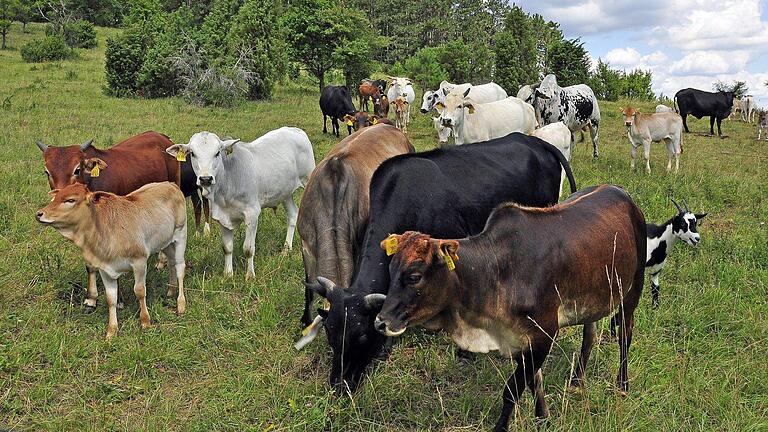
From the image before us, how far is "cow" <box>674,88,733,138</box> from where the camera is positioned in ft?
65.8

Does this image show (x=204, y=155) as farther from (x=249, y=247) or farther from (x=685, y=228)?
(x=685, y=228)

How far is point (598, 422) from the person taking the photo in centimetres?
369

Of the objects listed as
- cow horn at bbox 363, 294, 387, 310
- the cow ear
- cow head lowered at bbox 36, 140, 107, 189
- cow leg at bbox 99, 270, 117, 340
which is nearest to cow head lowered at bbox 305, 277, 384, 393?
cow horn at bbox 363, 294, 387, 310

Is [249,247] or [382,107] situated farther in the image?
[382,107]

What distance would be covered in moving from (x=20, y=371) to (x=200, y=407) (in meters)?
1.54

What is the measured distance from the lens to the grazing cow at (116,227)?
497 cm

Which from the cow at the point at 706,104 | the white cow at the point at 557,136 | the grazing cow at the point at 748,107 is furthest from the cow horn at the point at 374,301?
the grazing cow at the point at 748,107

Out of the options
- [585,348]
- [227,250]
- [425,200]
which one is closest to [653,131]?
[425,200]

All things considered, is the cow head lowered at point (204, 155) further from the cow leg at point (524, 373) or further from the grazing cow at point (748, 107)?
the grazing cow at point (748, 107)

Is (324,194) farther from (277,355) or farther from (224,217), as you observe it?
(224,217)

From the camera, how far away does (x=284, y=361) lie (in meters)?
4.77

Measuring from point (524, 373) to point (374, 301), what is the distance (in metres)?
1.02

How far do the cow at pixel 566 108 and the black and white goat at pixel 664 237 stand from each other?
802 cm

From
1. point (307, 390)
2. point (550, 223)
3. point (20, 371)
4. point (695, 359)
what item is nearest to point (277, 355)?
point (307, 390)
